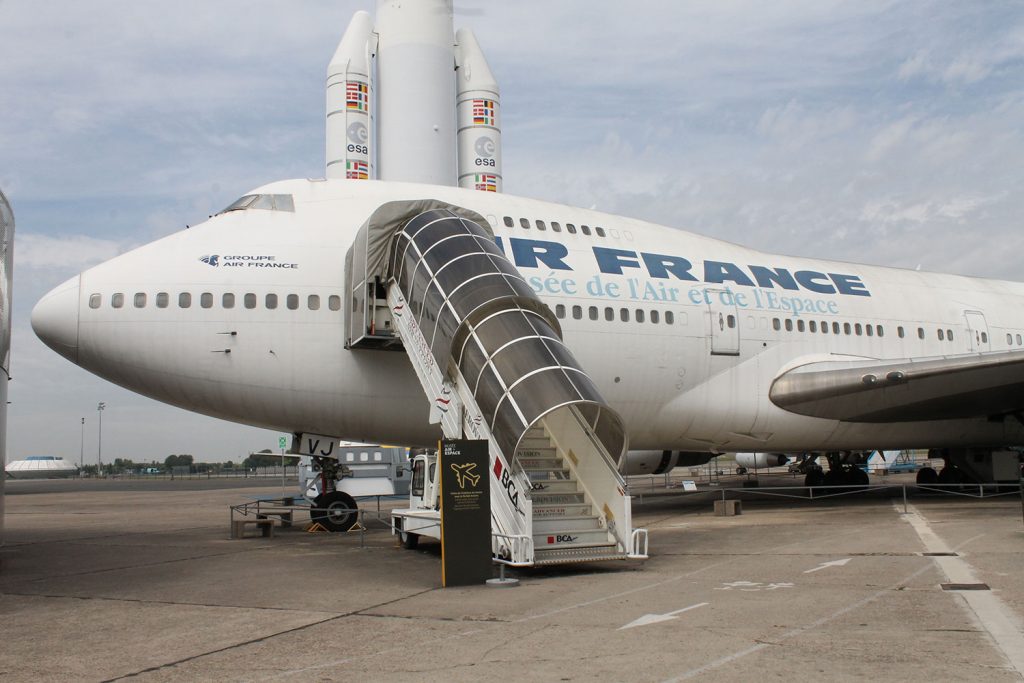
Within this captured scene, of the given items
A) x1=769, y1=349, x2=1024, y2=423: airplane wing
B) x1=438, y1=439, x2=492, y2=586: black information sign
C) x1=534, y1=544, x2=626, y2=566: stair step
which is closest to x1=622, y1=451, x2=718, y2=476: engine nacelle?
x1=769, y1=349, x2=1024, y2=423: airplane wing

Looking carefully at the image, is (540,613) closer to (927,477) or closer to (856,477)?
(856,477)

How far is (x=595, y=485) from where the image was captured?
1087 cm

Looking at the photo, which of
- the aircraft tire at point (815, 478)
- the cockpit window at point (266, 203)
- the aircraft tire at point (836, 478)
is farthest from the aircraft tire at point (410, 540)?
the aircraft tire at point (815, 478)

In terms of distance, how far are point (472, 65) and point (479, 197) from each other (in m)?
22.1

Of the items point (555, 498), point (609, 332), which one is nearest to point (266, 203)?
point (609, 332)

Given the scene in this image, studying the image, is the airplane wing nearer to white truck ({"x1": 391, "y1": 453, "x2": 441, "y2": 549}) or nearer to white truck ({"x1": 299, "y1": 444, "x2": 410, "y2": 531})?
white truck ({"x1": 391, "y1": 453, "x2": 441, "y2": 549})

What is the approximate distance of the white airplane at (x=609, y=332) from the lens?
1295 cm

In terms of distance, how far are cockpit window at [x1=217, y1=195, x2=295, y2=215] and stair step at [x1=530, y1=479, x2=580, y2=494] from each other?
6338mm

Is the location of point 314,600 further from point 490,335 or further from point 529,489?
point 490,335

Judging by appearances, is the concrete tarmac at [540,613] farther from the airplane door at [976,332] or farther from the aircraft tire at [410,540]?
the airplane door at [976,332]

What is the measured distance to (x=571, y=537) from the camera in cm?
1011

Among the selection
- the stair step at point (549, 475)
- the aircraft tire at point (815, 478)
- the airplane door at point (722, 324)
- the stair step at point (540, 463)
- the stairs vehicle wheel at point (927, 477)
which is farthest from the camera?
the stairs vehicle wheel at point (927, 477)

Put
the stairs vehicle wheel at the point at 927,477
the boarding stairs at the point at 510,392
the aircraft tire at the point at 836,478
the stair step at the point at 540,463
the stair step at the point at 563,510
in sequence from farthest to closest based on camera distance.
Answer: the stairs vehicle wheel at the point at 927,477 → the aircraft tire at the point at 836,478 → the stair step at the point at 540,463 → the stair step at the point at 563,510 → the boarding stairs at the point at 510,392

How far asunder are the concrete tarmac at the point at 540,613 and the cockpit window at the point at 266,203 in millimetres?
5328
